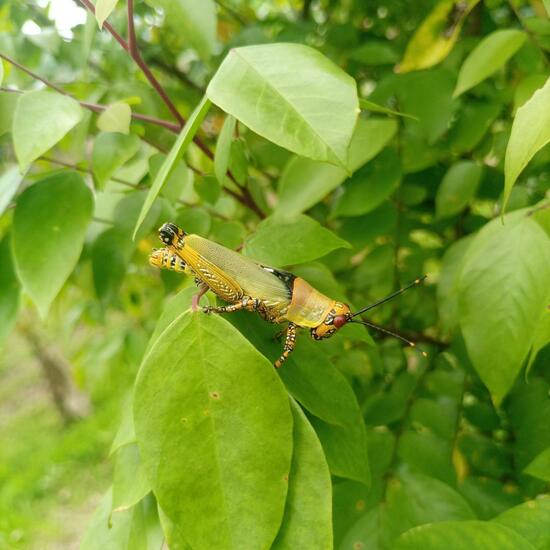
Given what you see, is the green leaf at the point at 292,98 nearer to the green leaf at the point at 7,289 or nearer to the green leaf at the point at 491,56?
the green leaf at the point at 491,56

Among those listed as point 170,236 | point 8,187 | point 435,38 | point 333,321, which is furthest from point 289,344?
point 435,38

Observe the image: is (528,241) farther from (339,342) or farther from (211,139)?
(211,139)

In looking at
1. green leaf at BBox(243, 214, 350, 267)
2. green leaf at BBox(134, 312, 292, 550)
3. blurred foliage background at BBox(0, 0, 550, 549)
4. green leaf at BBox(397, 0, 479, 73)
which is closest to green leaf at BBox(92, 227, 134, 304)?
blurred foliage background at BBox(0, 0, 550, 549)

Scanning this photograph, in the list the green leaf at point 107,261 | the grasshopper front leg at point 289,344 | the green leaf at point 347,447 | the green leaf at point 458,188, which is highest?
the green leaf at point 458,188

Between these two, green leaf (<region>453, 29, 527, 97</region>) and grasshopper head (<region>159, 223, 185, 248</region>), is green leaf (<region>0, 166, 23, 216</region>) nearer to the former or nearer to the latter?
grasshopper head (<region>159, 223, 185, 248</region>)

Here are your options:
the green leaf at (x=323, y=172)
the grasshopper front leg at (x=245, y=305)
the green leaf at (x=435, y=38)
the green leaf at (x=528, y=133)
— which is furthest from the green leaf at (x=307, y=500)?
the green leaf at (x=435, y=38)
